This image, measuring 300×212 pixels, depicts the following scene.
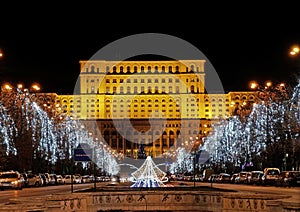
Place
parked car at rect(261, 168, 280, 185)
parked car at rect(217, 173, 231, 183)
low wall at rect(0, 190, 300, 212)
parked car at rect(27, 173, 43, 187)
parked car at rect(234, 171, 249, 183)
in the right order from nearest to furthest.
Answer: low wall at rect(0, 190, 300, 212)
parked car at rect(261, 168, 280, 185)
parked car at rect(27, 173, 43, 187)
parked car at rect(234, 171, 249, 183)
parked car at rect(217, 173, 231, 183)

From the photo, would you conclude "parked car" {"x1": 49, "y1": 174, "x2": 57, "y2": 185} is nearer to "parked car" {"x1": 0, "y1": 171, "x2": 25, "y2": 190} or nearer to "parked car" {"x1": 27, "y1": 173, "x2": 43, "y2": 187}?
"parked car" {"x1": 27, "y1": 173, "x2": 43, "y2": 187}

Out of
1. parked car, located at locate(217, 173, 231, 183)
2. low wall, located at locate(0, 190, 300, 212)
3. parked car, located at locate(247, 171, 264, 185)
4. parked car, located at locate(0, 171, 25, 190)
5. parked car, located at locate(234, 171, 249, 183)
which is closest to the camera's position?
low wall, located at locate(0, 190, 300, 212)

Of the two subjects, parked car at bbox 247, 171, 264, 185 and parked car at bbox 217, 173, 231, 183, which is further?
parked car at bbox 217, 173, 231, 183

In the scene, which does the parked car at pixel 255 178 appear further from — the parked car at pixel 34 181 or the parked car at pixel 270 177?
the parked car at pixel 34 181

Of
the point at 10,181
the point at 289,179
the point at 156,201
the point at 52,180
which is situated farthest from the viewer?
the point at 52,180

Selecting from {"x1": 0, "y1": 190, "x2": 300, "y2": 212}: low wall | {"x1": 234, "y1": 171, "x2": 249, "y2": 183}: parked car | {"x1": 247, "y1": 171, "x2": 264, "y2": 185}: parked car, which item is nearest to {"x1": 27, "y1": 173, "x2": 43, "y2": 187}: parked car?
{"x1": 234, "y1": 171, "x2": 249, "y2": 183}: parked car

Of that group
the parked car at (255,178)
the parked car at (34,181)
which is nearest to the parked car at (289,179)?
the parked car at (255,178)

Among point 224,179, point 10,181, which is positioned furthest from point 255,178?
point 10,181

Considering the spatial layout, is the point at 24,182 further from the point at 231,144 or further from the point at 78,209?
the point at 231,144

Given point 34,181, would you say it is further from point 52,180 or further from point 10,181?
point 10,181

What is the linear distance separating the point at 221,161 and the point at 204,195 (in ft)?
265

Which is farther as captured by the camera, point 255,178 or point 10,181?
point 255,178

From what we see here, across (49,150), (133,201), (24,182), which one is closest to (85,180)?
(49,150)

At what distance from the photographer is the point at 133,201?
23891 millimetres
